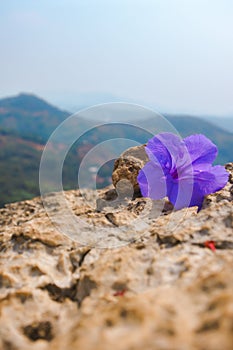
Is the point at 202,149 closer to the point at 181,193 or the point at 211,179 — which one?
the point at 211,179

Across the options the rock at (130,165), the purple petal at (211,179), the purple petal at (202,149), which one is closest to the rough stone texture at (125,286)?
the purple petal at (211,179)

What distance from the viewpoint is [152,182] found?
2562 mm

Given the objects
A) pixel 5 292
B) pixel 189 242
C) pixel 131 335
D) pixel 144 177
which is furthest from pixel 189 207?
pixel 131 335

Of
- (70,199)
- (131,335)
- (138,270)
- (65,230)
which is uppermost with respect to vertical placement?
(131,335)

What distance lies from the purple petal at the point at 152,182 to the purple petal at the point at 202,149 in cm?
33

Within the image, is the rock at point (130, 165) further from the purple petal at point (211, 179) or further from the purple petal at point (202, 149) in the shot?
the purple petal at point (211, 179)

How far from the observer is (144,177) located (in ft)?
8.32

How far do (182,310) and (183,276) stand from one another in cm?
29

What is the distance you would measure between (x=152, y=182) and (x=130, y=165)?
1.51 feet

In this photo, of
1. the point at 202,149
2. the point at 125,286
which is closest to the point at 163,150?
the point at 202,149

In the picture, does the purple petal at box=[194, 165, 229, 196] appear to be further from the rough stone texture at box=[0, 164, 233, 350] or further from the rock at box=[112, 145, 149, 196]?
the rock at box=[112, 145, 149, 196]

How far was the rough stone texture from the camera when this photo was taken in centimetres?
104

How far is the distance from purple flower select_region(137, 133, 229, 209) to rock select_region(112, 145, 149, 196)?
353 millimetres

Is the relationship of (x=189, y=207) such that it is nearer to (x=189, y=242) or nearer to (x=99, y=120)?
(x=189, y=242)
